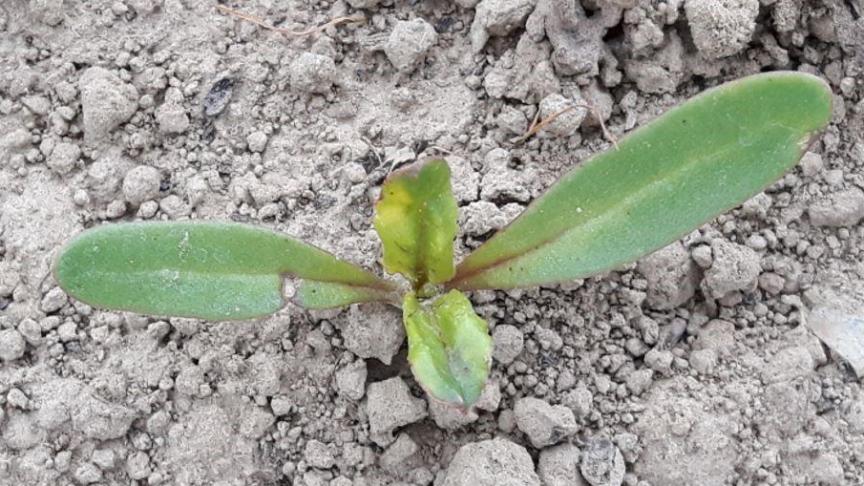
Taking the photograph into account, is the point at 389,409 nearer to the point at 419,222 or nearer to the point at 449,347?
the point at 449,347

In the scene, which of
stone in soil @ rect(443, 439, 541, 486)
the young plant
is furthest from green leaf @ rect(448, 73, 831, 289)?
stone in soil @ rect(443, 439, 541, 486)

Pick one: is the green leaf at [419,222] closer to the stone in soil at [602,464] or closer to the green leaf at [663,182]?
the green leaf at [663,182]

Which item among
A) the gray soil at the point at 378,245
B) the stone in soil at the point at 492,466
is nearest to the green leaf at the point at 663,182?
the gray soil at the point at 378,245

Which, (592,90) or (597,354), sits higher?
(592,90)

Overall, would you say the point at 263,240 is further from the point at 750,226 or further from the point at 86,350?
the point at 750,226

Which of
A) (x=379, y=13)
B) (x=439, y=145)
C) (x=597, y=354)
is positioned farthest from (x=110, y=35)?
(x=597, y=354)

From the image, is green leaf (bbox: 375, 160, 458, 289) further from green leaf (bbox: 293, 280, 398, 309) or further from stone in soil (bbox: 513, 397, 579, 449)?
stone in soil (bbox: 513, 397, 579, 449)

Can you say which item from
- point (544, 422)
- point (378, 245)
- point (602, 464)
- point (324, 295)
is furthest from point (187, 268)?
point (602, 464)
